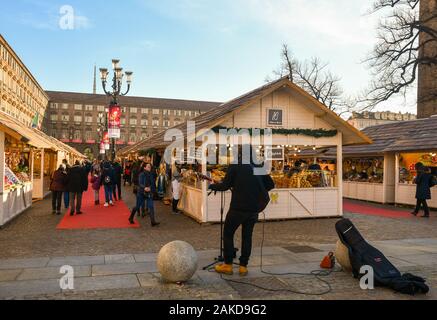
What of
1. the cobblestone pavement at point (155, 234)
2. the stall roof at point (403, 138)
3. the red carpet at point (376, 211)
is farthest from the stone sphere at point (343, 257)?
the stall roof at point (403, 138)

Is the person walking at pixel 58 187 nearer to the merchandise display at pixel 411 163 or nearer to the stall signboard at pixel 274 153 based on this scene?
→ the stall signboard at pixel 274 153

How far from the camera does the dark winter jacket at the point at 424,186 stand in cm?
1451

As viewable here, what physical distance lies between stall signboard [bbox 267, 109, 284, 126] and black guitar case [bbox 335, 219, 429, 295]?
6949 millimetres

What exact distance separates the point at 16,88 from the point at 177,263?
73.5 meters

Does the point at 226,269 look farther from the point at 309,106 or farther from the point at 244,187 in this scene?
the point at 309,106

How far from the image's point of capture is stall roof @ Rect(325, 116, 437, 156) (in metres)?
17.4

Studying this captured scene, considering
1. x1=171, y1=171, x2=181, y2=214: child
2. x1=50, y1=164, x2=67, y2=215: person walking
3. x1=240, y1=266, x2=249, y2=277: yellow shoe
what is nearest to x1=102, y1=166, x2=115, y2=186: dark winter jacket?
x1=50, y1=164, x2=67, y2=215: person walking

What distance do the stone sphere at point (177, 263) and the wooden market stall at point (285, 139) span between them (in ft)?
20.4

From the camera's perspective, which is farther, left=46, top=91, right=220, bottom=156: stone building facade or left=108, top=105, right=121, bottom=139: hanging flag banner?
left=46, top=91, right=220, bottom=156: stone building facade

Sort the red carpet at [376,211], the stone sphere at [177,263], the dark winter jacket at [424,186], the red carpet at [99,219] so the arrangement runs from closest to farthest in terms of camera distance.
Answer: the stone sphere at [177,263], the red carpet at [99,219], the dark winter jacket at [424,186], the red carpet at [376,211]

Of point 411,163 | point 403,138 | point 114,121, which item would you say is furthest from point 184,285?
point 403,138

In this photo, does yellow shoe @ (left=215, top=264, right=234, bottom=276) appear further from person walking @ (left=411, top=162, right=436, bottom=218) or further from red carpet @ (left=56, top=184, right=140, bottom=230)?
person walking @ (left=411, top=162, right=436, bottom=218)

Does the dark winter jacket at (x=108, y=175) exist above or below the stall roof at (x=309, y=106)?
below

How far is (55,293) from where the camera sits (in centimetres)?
555
